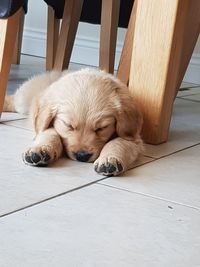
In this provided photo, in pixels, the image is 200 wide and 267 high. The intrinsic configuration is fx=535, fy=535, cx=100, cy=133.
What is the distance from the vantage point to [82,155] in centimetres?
150

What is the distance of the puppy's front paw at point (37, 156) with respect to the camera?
1423 millimetres

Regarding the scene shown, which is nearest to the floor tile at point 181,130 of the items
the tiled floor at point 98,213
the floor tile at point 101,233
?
the tiled floor at point 98,213

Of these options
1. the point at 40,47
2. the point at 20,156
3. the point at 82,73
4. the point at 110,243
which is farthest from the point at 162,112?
the point at 40,47

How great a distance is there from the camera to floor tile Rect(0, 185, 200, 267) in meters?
0.90

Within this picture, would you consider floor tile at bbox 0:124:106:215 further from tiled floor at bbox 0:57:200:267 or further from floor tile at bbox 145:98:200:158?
floor tile at bbox 145:98:200:158

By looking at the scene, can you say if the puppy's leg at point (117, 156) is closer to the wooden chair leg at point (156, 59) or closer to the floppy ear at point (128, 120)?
the floppy ear at point (128, 120)

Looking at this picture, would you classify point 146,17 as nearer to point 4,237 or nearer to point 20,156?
point 20,156

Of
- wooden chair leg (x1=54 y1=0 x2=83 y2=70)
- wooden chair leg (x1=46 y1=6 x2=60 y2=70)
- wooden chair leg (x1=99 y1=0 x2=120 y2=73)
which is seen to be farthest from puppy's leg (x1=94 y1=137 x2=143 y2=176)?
wooden chair leg (x1=46 y1=6 x2=60 y2=70)

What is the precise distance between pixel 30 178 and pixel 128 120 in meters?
0.43

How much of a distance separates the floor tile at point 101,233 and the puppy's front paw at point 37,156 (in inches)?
8.9

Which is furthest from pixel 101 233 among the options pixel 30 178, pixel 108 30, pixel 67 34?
pixel 67 34

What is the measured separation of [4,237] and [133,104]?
0.82 metres

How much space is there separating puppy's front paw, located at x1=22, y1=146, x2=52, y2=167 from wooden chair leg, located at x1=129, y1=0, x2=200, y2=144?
1.49 feet

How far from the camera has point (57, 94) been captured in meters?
1.63
